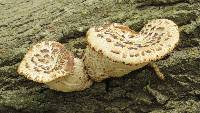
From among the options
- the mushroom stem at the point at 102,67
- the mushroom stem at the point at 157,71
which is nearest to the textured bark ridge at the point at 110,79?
the mushroom stem at the point at 157,71

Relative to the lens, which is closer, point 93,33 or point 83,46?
point 93,33

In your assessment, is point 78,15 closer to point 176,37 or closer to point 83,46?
point 83,46

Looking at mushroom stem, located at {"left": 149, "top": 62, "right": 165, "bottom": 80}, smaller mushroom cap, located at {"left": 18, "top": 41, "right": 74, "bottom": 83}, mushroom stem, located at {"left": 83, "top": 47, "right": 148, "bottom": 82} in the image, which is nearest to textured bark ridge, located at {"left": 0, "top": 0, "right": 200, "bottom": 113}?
mushroom stem, located at {"left": 149, "top": 62, "right": 165, "bottom": 80}

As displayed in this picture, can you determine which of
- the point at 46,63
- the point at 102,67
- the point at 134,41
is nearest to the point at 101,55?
the point at 102,67

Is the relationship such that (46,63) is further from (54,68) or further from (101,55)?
(101,55)

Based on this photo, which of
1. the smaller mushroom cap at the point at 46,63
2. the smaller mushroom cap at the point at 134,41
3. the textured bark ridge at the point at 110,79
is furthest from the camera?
the textured bark ridge at the point at 110,79

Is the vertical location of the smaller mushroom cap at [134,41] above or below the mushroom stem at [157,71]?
above

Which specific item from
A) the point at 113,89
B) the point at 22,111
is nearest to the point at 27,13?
the point at 22,111

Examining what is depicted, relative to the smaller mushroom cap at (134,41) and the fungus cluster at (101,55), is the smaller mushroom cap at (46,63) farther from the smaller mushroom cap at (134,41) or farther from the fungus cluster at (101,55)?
the smaller mushroom cap at (134,41)
